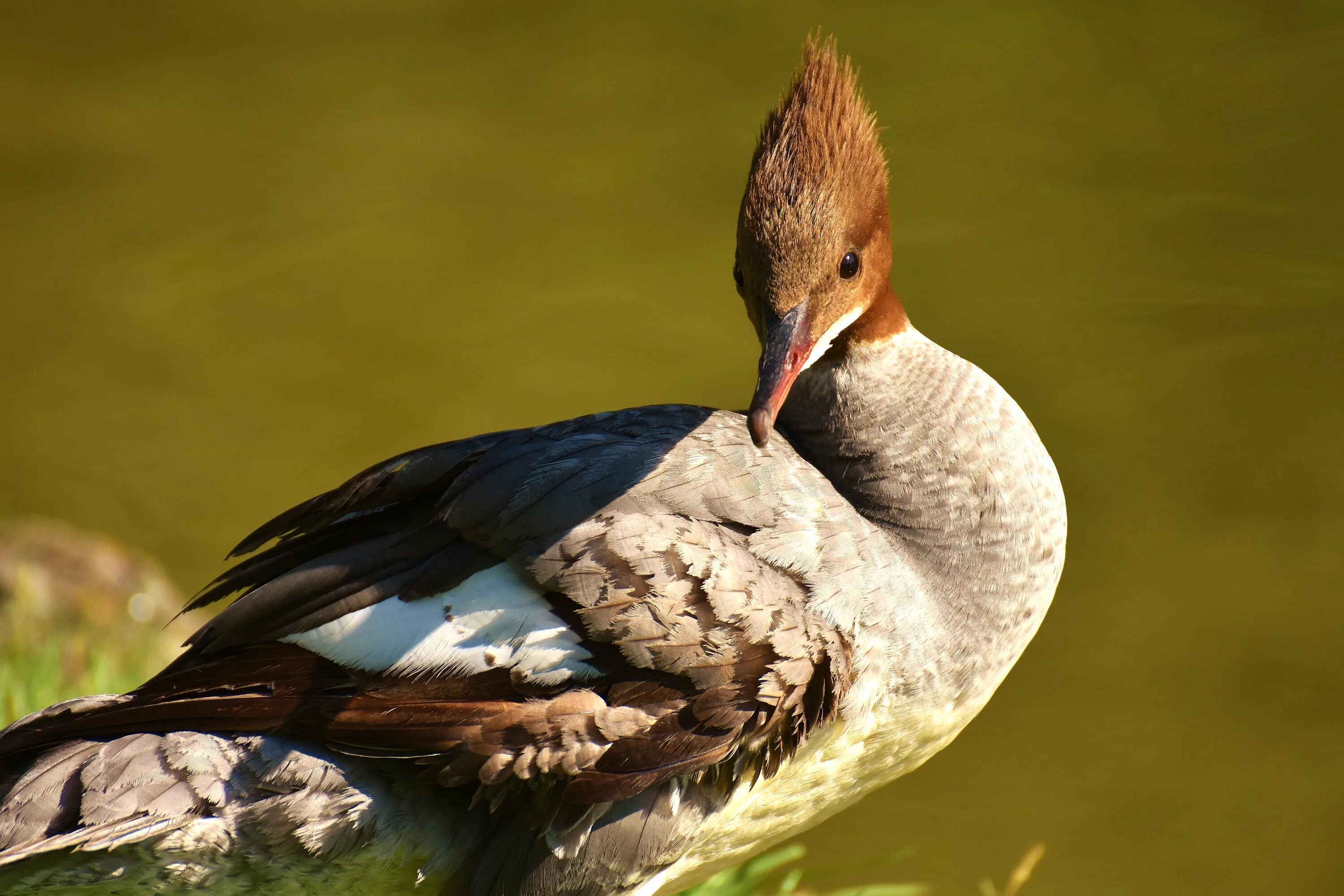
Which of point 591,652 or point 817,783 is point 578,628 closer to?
point 591,652

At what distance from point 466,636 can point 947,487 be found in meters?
1.03

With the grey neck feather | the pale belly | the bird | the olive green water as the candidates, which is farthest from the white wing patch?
the olive green water

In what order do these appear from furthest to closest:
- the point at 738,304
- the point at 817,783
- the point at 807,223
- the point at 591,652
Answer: the point at 738,304 → the point at 817,783 → the point at 807,223 → the point at 591,652

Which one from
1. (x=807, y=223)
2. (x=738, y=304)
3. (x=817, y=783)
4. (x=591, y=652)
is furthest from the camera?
(x=738, y=304)

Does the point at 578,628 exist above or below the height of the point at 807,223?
below

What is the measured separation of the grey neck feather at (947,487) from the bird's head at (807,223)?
0.19 meters

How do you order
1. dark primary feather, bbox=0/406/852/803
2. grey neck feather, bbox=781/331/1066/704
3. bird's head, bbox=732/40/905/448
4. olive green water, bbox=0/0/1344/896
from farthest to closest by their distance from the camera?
olive green water, bbox=0/0/1344/896
grey neck feather, bbox=781/331/1066/704
bird's head, bbox=732/40/905/448
dark primary feather, bbox=0/406/852/803

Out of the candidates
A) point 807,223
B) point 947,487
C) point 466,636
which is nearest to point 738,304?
point 947,487

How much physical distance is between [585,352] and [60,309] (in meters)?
3.19

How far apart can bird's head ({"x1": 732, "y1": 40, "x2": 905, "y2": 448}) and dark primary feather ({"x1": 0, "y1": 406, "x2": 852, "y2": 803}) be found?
0.25 meters

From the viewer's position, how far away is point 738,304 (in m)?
7.14

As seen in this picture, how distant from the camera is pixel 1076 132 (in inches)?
284

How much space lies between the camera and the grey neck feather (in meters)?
2.71

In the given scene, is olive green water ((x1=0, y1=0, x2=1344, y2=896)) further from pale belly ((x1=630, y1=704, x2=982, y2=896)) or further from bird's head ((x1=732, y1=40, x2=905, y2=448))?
bird's head ((x1=732, y1=40, x2=905, y2=448))
